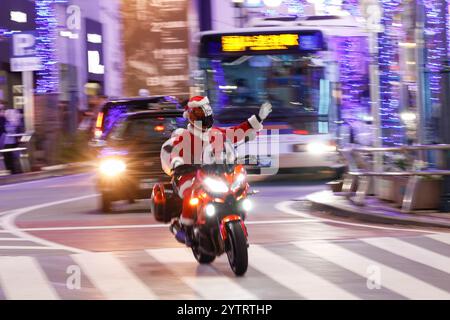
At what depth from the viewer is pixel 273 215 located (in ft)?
49.4

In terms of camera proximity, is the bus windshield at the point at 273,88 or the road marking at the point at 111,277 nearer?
the road marking at the point at 111,277

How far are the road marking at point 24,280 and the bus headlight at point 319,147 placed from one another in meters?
10.8

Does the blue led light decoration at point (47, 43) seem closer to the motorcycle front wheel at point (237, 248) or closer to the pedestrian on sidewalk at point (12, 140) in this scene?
the pedestrian on sidewalk at point (12, 140)

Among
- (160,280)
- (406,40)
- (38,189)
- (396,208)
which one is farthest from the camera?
(38,189)

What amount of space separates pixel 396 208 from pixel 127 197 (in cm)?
434

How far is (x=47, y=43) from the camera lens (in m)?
33.9

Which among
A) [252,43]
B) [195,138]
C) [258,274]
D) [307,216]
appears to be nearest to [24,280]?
[195,138]

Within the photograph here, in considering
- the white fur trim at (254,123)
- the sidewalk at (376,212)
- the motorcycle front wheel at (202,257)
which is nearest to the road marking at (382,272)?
the motorcycle front wheel at (202,257)

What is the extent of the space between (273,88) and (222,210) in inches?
470

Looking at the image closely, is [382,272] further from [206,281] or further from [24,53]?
[24,53]

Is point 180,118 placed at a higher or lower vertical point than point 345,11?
lower

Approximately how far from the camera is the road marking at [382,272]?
824 cm
